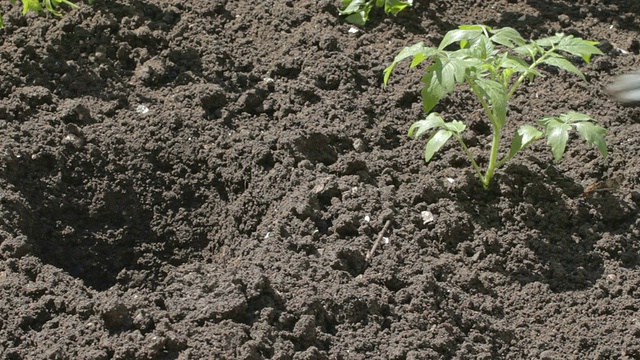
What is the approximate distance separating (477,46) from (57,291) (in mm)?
1789

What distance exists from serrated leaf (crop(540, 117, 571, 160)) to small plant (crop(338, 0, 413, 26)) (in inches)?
53.0

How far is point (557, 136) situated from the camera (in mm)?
3203

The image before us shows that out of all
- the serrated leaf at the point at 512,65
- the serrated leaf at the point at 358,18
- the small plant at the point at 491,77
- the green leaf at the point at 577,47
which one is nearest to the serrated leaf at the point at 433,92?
the small plant at the point at 491,77

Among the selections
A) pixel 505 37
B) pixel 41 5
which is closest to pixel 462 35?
pixel 505 37

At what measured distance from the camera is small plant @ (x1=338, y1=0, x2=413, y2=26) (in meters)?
4.36

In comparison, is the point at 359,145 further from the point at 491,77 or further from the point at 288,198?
the point at 491,77

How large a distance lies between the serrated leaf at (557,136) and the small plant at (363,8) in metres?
1.35

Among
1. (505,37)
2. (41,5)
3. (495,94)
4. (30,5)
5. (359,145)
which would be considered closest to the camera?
(495,94)

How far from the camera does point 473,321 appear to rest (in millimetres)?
3068

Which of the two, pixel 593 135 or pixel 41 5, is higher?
pixel 41 5

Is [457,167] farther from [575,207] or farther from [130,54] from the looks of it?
[130,54]

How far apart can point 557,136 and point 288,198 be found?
3.48 feet

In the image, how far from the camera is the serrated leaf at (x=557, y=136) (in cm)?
315

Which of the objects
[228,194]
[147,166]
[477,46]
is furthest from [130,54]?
[477,46]
